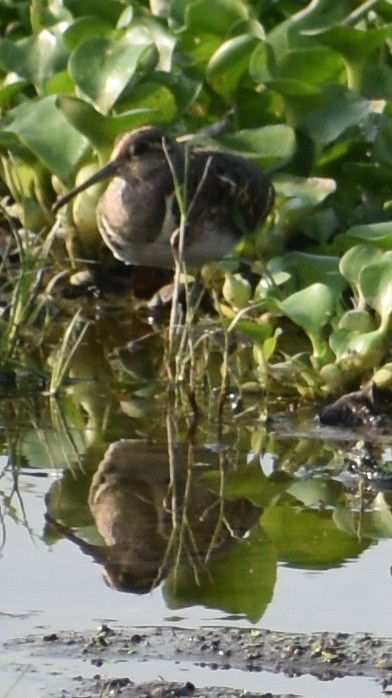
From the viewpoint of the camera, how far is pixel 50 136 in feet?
20.0

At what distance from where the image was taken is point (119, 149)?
5797 millimetres

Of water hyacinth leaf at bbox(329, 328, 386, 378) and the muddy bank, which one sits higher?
the muddy bank

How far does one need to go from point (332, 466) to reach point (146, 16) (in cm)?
269

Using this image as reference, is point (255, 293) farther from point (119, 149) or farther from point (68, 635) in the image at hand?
point (68, 635)

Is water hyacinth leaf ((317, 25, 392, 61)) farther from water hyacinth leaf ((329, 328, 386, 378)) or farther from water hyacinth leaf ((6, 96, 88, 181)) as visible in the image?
water hyacinth leaf ((329, 328, 386, 378))

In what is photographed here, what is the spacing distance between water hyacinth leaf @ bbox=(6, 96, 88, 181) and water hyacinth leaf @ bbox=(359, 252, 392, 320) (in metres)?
1.52

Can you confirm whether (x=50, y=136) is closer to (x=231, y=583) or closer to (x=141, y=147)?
(x=141, y=147)

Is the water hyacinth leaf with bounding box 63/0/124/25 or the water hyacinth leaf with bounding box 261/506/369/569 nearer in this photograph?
the water hyacinth leaf with bounding box 261/506/369/569

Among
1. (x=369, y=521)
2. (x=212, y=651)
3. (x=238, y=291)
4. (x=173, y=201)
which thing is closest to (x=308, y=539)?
(x=369, y=521)

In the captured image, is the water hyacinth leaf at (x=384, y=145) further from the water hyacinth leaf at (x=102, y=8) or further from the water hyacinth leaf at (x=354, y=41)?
the water hyacinth leaf at (x=102, y=8)

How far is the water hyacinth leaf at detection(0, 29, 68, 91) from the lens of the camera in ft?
21.0

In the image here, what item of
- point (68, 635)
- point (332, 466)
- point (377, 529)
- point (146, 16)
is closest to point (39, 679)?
point (68, 635)

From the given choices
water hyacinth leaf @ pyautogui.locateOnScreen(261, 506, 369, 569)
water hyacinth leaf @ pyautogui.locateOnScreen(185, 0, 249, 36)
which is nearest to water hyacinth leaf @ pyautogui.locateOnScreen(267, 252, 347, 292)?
water hyacinth leaf @ pyautogui.locateOnScreen(185, 0, 249, 36)

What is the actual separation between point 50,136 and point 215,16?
29.5 inches
